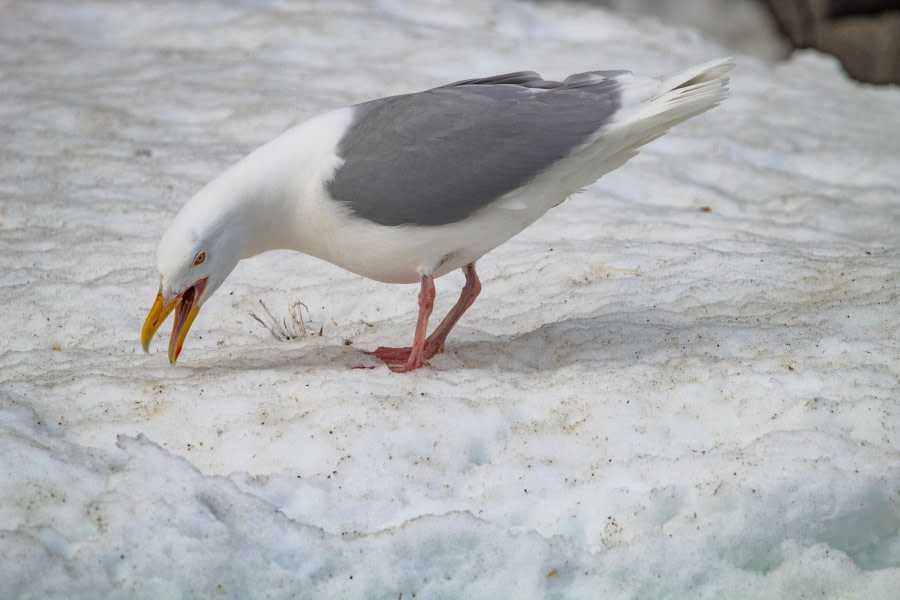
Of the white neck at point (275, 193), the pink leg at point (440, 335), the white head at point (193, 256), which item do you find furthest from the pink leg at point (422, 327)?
the white head at point (193, 256)

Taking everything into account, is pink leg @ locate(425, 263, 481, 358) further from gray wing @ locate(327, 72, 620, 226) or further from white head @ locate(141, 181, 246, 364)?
white head @ locate(141, 181, 246, 364)

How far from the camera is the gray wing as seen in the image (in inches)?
146

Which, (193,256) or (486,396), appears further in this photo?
(193,256)

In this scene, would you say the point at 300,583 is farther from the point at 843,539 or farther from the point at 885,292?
the point at 885,292

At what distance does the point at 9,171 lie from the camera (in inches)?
260

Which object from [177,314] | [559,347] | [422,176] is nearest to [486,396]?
[559,347]

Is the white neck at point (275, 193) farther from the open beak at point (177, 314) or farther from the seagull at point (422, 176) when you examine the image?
the open beak at point (177, 314)

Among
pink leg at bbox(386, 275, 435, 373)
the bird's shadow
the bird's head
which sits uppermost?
the bird's head

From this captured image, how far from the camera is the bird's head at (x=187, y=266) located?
12.1ft

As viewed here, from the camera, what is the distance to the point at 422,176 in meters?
3.71

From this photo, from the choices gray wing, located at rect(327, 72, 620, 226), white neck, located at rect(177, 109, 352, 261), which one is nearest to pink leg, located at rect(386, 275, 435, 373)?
gray wing, located at rect(327, 72, 620, 226)

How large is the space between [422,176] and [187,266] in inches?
36.2

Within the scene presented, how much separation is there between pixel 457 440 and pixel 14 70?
21.2 ft

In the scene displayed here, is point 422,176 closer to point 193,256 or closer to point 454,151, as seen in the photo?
point 454,151
